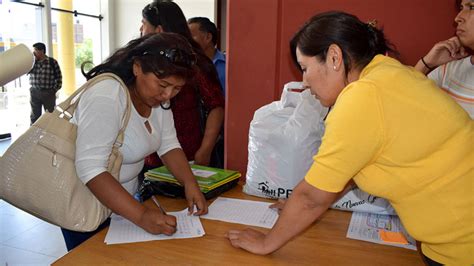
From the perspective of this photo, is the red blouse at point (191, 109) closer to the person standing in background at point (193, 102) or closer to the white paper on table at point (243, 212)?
the person standing in background at point (193, 102)

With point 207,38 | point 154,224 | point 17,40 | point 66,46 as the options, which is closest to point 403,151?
point 154,224

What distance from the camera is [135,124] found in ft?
4.12

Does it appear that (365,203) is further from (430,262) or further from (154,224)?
A: (154,224)

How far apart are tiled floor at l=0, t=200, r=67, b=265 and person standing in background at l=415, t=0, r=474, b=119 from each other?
2287mm

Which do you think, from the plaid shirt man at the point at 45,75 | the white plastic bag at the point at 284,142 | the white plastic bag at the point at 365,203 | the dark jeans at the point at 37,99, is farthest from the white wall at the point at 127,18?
the white plastic bag at the point at 365,203

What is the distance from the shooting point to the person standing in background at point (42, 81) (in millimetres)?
5805

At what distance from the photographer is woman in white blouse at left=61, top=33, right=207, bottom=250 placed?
42.5 inches

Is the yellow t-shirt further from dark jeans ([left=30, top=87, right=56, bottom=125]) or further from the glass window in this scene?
the glass window

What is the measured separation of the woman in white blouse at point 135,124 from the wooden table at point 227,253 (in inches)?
3.5

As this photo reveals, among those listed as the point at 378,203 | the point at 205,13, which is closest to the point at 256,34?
the point at 378,203

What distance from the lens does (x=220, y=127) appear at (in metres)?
1.93

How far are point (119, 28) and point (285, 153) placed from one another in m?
7.34

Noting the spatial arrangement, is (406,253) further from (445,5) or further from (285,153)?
(445,5)

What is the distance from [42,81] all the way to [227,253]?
5622mm
